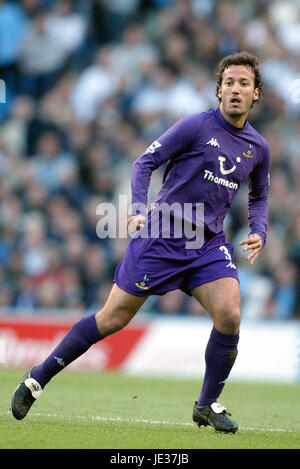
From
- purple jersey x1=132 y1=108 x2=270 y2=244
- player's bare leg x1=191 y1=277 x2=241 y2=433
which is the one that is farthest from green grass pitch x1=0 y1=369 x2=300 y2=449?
purple jersey x1=132 y1=108 x2=270 y2=244

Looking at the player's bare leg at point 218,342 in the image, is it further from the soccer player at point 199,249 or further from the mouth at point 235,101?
the mouth at point 235,101

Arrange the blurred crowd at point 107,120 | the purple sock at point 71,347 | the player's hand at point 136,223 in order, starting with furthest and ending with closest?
the blurred crowd at point 107,120 → the purple sock at point 71,347 → the player's hand at point 136,223

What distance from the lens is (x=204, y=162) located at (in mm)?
6008

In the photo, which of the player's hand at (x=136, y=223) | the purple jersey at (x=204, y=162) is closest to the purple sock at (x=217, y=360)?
the purple jersey at (x=204, y=162)

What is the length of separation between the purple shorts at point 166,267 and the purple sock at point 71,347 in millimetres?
339

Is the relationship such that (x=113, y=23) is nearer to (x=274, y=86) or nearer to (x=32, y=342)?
(x=274, y=86)

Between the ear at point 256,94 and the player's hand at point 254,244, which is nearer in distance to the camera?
the player's hand at point 254,244

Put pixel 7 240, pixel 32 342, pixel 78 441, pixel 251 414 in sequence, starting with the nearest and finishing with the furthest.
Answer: pixel 78 441, pixel 251 414, pixel 32 342, pixel 7 240

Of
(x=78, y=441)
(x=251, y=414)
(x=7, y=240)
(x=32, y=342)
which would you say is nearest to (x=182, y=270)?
(x=78, y=441)

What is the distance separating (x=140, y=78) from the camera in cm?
1427

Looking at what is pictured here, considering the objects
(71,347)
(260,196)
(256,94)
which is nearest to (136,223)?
(71,347)

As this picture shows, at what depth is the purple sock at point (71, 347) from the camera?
5973 mm

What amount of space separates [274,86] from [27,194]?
3960 millimetres

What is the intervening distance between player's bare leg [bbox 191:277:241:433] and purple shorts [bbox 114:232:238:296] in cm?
8
